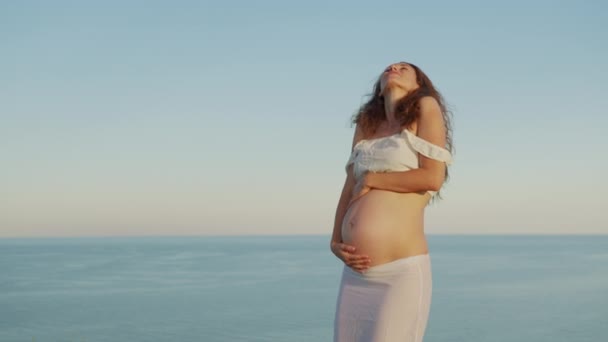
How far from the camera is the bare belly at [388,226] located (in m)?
3.40

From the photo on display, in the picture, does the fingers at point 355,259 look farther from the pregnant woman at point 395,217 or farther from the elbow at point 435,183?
the elbow at point 435,183

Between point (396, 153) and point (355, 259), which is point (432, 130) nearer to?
point (396, 153)

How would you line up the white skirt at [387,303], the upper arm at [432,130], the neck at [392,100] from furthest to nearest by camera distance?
the neck at [392,100], the upper arm at [432,130], the white skirt at [387,303]

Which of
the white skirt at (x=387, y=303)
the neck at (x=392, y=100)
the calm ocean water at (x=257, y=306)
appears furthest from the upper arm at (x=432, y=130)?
the calm ocean water at (x=257, y=306)

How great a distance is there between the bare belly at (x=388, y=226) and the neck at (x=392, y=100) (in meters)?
0.40

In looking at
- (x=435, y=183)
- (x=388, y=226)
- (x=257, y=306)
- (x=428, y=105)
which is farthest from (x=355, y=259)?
(x=257, y=306)

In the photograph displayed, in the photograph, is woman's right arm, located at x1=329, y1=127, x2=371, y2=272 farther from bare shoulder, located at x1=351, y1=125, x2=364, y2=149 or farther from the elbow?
the elbow

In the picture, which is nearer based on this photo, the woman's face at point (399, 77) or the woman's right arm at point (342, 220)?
the woman's right arm at point (342, 220)

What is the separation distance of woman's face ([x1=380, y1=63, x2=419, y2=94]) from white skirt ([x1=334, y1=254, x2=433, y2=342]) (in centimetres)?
87

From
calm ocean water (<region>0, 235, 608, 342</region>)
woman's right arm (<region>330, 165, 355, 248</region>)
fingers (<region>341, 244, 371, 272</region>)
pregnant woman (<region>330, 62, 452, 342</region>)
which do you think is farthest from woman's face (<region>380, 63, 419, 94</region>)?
calm ocean water (<region>0, 235, 608, 342</region>)

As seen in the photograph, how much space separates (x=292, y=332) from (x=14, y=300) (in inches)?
645

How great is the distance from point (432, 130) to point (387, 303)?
0.84 meters

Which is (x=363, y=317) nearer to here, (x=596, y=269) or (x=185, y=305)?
(x=185, y=305)

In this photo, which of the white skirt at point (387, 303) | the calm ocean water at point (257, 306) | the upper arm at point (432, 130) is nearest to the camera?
the white skirt at point (387, 303)
